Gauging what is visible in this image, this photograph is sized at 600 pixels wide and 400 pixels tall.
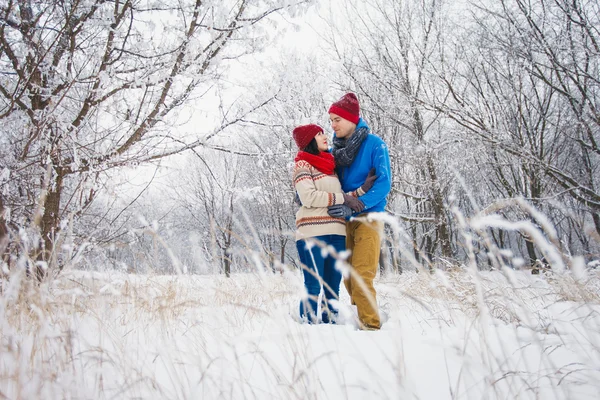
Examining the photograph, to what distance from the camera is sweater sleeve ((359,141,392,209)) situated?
254 cm

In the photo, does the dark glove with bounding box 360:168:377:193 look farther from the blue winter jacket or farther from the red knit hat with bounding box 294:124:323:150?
the red knit hat with bounding box 294:124:323:150

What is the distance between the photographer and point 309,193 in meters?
2.56

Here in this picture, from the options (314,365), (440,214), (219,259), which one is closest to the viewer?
(314,365)

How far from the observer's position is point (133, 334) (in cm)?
196

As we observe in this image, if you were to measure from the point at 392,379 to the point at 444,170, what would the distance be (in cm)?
878

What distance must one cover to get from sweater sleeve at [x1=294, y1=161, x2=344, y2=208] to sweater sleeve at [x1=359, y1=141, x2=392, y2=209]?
205 mm

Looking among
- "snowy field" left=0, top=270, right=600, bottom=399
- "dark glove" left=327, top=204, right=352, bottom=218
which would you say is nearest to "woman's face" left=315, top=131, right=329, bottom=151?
"dark glove" left=327, top=204, right=352, bottom=218

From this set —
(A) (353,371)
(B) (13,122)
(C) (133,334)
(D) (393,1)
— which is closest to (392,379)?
(A) (353,371)

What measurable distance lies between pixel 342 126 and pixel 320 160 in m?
0.36

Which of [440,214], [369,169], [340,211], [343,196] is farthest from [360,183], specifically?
[440,214]

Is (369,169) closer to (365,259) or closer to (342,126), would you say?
(342,126)

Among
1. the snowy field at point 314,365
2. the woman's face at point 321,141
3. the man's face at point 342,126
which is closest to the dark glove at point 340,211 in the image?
the woman's face at point 321,141

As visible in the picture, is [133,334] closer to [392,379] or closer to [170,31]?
[392,379]

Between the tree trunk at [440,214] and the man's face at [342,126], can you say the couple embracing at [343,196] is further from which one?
the tree trunk at [440,214]
